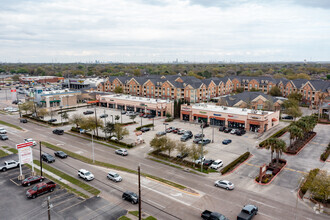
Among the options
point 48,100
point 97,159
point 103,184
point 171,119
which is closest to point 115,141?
point 97,159

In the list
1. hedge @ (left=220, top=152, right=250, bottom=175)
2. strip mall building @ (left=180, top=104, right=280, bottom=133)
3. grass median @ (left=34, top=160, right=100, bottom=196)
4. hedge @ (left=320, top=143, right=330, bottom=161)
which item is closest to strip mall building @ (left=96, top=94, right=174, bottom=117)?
strip mall building @ (left=180, top=104, right=280, bottom=133)

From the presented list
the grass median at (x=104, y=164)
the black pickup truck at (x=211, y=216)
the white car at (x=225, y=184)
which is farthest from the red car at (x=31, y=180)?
the white car at (x=225, y=184)

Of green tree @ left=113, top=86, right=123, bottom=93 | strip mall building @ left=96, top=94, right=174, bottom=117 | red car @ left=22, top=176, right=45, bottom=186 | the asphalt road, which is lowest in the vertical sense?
the asphalt road

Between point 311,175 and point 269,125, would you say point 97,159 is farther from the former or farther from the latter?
point 269,125

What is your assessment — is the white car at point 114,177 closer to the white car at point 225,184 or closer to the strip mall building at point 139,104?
the white car at point 225,184

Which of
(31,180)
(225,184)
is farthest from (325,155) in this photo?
(31,180)

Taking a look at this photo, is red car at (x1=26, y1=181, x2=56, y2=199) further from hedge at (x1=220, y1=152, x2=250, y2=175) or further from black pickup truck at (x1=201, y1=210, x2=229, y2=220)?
hedge at (x1=220, y1=152, x2=250, y2=175)
